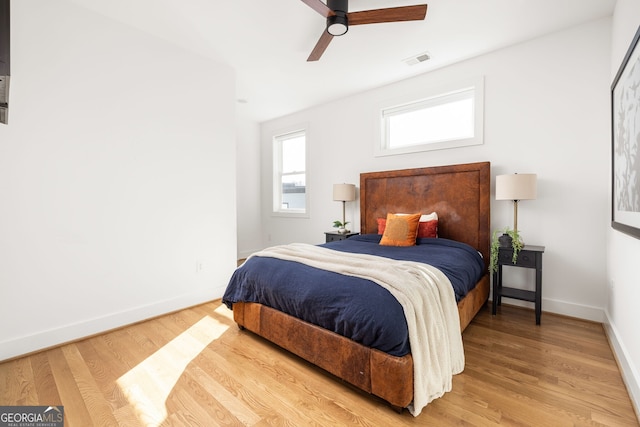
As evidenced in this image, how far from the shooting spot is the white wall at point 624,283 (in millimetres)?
1610

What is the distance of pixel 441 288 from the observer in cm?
180

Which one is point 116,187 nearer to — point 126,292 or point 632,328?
point 126,292

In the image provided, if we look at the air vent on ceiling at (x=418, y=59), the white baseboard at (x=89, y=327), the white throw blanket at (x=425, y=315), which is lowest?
the white baseboard at (x=89, y=327)

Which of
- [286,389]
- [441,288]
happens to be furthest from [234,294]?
[441,288]

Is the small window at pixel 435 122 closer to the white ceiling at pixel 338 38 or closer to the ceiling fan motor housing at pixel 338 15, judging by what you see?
the white ceiling at pixel 338 38

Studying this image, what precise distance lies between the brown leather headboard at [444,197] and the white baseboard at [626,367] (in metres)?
1.03

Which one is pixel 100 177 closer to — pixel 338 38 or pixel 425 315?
pixel 338 38

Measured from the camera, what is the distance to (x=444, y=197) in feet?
10.7

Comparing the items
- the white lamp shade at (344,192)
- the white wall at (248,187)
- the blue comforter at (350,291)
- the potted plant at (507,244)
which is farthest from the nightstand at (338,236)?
the white wall at (248,187)

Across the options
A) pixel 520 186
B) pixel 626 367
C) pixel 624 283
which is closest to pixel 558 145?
pixel 520 186

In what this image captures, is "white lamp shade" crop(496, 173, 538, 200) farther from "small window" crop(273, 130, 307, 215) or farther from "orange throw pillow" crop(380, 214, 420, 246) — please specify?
"small window" crop(273, 130, 307, 215)

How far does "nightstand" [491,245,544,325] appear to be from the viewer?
8.27ft

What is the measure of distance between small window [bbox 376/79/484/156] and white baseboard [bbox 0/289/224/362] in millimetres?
2954

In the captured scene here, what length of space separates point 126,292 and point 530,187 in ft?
12.1
